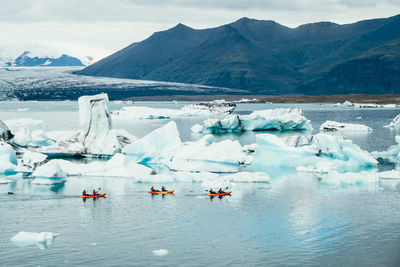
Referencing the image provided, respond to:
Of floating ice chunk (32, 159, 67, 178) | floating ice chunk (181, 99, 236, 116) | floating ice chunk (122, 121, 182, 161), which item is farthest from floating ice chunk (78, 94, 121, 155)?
floating ice chunk (181, 99, 236, 116)

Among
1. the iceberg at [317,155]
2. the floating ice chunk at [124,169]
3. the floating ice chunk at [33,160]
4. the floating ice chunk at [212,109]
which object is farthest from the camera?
the floating ice chunk at [212,109]

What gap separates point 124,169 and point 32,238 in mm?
12217

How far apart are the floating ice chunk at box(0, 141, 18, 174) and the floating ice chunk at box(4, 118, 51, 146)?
5.32 metres

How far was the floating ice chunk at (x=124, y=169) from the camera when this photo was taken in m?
29.2

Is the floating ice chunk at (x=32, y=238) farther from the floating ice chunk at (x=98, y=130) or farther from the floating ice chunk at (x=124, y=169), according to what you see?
the floating ice chunk at (x=98, y=130)

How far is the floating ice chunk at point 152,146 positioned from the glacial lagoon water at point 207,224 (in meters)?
6.73

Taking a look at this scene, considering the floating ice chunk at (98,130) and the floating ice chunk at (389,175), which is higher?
the floating ice chunk at (98,130)

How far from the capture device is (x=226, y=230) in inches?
746

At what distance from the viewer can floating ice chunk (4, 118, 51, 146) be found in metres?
37.0

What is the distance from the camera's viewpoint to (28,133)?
124 ft

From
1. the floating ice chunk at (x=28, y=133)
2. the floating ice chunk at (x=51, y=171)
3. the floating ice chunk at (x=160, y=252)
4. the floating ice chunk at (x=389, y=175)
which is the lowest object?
the floating ice chunk at (x=160, y=252)

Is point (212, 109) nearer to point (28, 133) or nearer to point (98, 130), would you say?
point (98, 130)

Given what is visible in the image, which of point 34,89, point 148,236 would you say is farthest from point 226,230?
point 34,89

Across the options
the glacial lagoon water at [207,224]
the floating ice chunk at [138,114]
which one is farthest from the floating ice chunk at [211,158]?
the floating ice chunk at [138,114]
